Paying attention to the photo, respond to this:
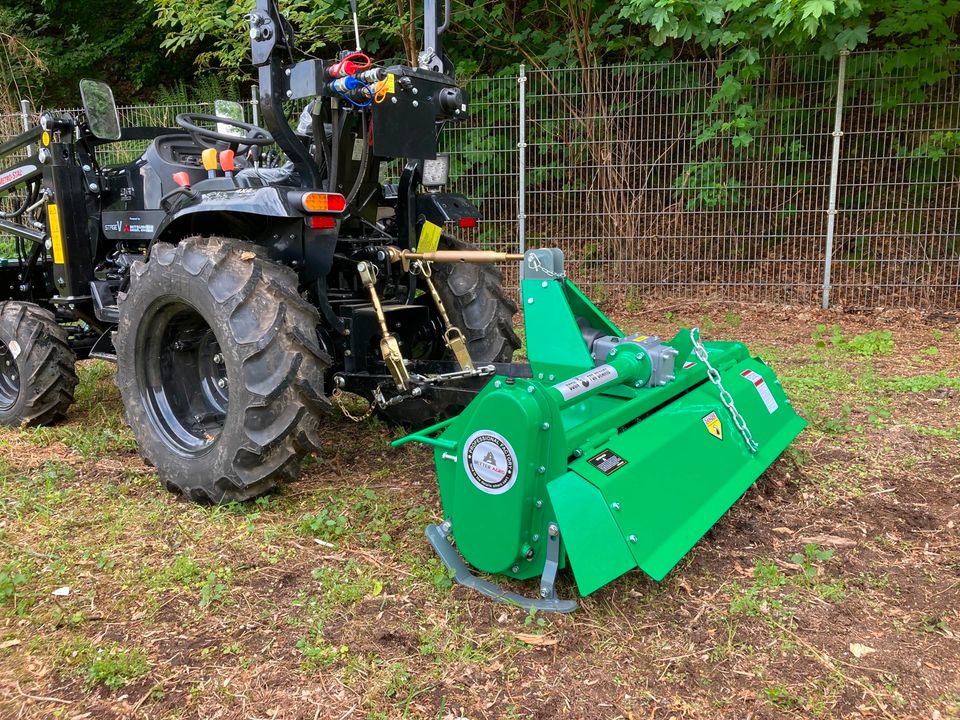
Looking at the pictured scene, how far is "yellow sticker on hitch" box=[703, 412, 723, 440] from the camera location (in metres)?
2.90

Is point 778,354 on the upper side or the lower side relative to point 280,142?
lower

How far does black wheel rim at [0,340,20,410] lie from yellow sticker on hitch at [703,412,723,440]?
377 centimetres

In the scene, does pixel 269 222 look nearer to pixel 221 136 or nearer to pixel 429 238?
pixel 429 238

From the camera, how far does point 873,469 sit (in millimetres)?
3494

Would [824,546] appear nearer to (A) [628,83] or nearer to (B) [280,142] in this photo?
(B) [280,142]

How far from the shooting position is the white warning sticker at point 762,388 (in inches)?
134

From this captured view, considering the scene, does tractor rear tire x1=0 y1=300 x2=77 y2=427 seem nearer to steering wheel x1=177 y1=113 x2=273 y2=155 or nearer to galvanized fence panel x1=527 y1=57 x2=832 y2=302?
steering wheel x1=177 y1=113 x2=273 y2=155

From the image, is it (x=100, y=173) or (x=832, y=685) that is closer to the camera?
(x=832, y=685)

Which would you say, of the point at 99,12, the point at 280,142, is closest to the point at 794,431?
the point at 280,142

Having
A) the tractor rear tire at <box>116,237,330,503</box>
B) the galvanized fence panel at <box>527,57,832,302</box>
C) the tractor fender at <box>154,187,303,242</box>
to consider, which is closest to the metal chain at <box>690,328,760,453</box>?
the tractor rear tire at <box>116,237,330,503</box>

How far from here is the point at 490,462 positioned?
2.40 m

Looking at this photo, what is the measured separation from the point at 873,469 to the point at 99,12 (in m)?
13.6

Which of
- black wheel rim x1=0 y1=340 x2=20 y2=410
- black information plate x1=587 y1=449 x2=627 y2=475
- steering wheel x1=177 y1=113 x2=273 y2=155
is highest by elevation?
steering wheel x1=177 y1=113 x2=273 y2=155

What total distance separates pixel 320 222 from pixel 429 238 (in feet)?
2.42
